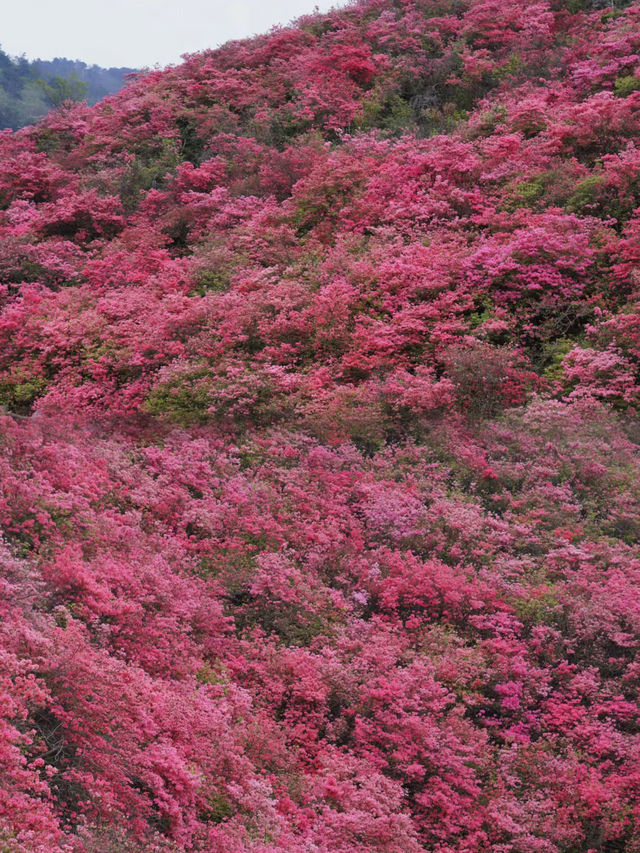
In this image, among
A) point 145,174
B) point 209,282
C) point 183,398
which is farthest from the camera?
point 145,174

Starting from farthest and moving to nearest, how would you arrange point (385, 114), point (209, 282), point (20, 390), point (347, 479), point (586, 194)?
point (385, 114)
point (209, 282)
point (20, 390)
point (586, 194)
point (347, 479)

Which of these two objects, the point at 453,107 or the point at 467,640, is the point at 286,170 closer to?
the point at 453,107

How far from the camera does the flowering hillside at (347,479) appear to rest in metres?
6.36

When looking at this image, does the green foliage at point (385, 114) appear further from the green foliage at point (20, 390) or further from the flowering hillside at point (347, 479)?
the green foliage at point (20, 390)

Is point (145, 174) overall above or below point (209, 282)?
above

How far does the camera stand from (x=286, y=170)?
62.7 ft

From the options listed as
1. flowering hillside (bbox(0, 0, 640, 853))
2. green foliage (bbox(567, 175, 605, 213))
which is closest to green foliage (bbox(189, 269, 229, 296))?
flowering hillside (bbox(0, 0, 640, 853))

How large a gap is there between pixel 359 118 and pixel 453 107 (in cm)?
258

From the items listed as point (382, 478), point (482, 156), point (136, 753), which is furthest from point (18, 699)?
point (482, 156)

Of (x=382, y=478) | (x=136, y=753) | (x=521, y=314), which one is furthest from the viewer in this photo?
(x=521, y=314)

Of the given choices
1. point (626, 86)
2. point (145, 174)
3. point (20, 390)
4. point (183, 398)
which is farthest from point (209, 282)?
point (626, 86)

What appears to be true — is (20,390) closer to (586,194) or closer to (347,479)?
(347,479)

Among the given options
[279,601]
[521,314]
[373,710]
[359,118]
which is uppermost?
[359,118]

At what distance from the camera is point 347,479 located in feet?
34.5
